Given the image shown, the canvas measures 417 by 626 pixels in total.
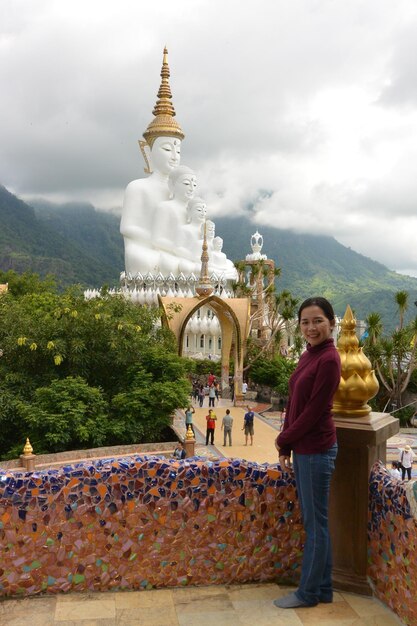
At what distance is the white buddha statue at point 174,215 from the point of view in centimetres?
3631

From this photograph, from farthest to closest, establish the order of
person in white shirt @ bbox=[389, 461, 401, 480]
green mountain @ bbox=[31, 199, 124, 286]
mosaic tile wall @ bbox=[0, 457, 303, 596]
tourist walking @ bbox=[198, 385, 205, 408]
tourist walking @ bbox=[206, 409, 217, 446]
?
green mountain @ bbox=[31, 199, 124, 286]
tourist walking @ bbox=[198, 385, 205, 408]
tourist walking @ bbox=[206, 409, 217, 446]
person in white shirt @ bbox=[389, 461, 401, 480]
mosaic tile wall @ bbox=[0, 457, 303, 596]

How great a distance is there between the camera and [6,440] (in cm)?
1433

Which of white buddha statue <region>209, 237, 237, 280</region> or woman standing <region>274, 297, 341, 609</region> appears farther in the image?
white buddha statue <region>209, 237, 237, 280</region>

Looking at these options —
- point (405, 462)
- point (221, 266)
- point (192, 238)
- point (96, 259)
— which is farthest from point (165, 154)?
point (96, 259)

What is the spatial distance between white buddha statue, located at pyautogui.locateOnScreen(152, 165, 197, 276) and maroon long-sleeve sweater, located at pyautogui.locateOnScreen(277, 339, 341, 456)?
32.2 metres

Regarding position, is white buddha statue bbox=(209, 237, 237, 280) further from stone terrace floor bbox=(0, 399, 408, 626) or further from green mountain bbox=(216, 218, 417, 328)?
green mountain bbox=(216, 218, 417, 328)

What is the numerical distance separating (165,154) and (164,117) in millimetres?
2399

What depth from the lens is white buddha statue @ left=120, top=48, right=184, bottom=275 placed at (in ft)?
121

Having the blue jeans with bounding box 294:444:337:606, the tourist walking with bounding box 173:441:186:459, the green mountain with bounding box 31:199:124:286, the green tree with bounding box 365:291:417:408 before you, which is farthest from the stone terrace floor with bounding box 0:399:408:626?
the green mountain with bounding box 31:199:124:286

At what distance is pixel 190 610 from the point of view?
3863 mm

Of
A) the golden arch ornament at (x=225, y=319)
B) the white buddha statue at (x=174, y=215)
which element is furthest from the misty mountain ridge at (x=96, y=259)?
the golden arch ornament at (x=225, y=319)

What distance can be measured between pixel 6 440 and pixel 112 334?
3750 mm

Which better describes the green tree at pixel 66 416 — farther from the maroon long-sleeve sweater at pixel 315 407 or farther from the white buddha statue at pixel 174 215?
the white buddha statue at pixel 174 215

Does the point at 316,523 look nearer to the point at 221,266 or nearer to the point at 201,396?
the point at 201,396
